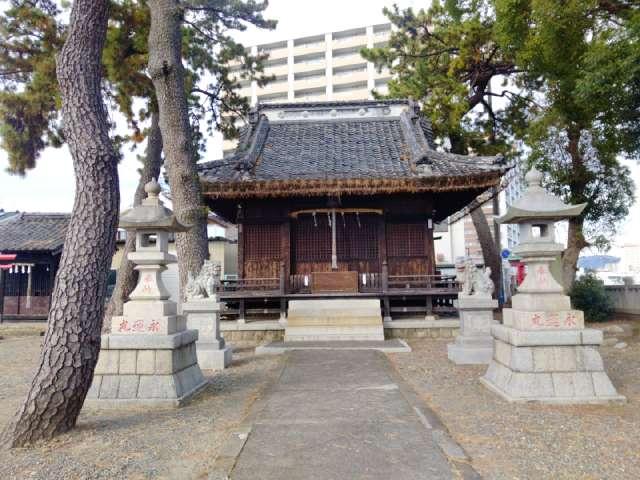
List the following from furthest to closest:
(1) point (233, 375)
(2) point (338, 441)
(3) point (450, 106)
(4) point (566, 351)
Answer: (3) point (450, 106), (1) point (233, 375), (4) point (566, 351), (2) point (338, 441)

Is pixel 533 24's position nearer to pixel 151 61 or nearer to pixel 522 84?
pixel 522 84

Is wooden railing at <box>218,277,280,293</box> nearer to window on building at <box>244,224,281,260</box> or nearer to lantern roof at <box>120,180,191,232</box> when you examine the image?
window on building at <box>244,224,281,260</box>

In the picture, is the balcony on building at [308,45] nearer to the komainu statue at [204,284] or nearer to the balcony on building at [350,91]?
the balcony on building at [350,91]

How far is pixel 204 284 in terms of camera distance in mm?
8867

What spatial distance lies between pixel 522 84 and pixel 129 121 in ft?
47.3

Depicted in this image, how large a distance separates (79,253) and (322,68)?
52.0 m

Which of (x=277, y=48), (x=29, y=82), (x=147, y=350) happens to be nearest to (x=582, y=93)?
(x=147, y=350)

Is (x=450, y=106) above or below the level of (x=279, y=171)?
above

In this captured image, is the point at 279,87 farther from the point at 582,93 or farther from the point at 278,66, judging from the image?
the point at 582,93

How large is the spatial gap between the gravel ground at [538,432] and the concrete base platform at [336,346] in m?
2.70

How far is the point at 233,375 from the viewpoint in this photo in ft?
25.5

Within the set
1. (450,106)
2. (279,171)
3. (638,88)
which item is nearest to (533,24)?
(638,88)

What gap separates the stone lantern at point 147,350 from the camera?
18.4 feet

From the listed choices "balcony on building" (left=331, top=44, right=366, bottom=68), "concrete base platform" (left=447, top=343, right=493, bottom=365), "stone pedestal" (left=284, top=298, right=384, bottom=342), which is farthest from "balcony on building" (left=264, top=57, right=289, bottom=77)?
"concrete base platform" (left=447, top=343, right=493, bottom=365)
